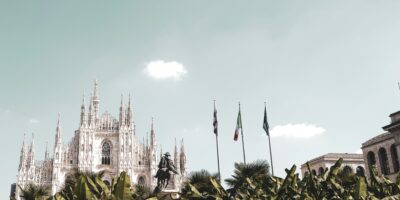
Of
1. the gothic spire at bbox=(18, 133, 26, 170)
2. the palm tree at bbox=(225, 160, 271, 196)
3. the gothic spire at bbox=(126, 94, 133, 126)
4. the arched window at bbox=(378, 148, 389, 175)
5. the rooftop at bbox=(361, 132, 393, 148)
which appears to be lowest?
the palm tree at bbox=(225, 160, 271, 196)

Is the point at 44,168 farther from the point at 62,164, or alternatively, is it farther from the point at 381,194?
the point at 381,194

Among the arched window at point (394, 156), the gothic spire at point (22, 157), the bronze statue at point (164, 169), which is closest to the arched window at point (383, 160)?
the arched window at point (394, 156)

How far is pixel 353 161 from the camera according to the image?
191ft

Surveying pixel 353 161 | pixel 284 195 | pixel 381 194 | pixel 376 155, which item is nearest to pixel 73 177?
pixel 284 195

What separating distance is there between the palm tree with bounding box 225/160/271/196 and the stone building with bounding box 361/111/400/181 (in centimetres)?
1830

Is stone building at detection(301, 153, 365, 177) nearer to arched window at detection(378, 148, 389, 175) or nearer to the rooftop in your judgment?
the rooftop

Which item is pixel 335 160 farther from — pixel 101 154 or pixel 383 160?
pixel 101 154

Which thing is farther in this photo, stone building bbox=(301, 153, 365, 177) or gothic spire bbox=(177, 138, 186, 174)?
gothic spire bbox=(177, 138, 186, 174)

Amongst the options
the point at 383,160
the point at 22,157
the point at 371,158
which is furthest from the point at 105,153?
the point at 383,160

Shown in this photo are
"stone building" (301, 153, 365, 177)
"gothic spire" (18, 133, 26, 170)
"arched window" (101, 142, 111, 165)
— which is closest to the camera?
"stone building" (301, 153, 365, 177)

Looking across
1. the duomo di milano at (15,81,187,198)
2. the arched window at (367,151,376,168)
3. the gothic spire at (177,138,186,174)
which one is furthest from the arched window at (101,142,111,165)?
the arched window at (367,151,376,168)

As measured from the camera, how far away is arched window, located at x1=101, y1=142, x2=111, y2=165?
74875mm

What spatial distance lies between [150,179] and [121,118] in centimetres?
1219

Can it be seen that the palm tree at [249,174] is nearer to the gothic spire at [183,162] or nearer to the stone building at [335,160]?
the stone building at [335,160]
